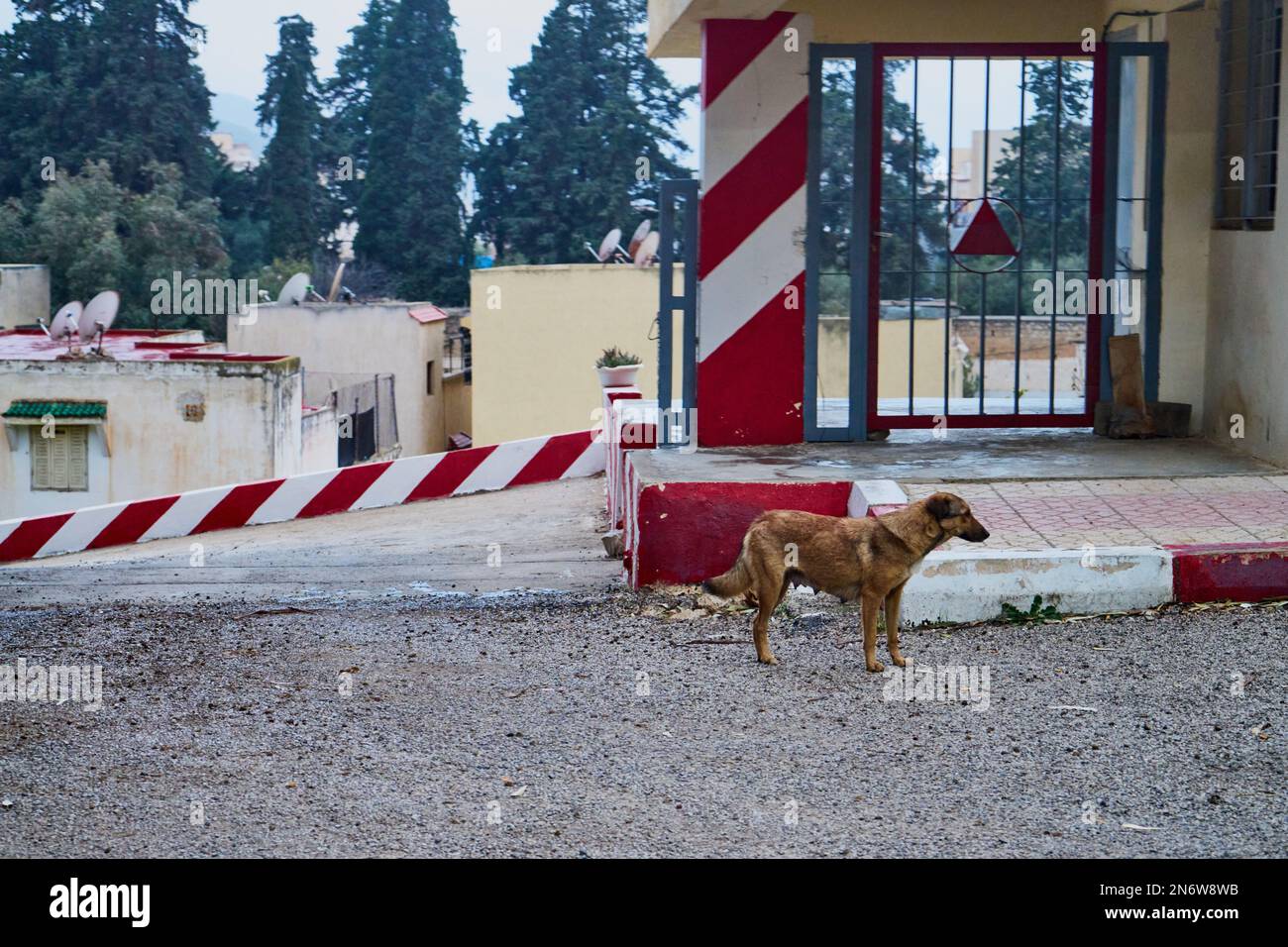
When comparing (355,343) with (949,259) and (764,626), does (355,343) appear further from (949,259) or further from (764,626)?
(764,626)

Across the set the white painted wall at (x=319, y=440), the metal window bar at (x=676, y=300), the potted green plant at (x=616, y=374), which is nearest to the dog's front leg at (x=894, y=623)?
the metal window bar at (x=676, y=300)

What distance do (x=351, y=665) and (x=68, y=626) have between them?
6.00 feet

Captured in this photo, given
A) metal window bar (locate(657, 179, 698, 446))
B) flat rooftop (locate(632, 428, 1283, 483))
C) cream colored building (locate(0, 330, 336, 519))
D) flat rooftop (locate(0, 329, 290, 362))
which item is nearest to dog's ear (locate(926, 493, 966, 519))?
flat rooftop (locate(632, 428, 1283, 483))

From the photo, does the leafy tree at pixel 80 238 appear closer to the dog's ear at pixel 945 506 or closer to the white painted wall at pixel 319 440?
the white painted wall at pixel 319 440

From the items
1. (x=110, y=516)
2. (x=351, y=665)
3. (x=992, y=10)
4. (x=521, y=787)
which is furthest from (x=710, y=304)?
(x=110, y=516)

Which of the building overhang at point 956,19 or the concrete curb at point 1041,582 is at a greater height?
the building overhang at point 956,19

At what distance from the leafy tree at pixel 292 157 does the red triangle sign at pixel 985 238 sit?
44.1 meters

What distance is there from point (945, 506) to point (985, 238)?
12.5ft

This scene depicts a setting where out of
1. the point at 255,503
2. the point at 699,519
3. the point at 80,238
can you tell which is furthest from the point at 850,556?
the point at 80,238

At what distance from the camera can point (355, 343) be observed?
128ft

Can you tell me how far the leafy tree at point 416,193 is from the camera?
5106 cm

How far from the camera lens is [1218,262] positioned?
920 cm

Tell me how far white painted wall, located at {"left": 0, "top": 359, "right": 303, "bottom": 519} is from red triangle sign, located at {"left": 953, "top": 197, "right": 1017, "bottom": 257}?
1859 centimetres

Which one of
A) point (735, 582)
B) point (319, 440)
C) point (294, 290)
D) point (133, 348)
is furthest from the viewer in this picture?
point (294, 290)
